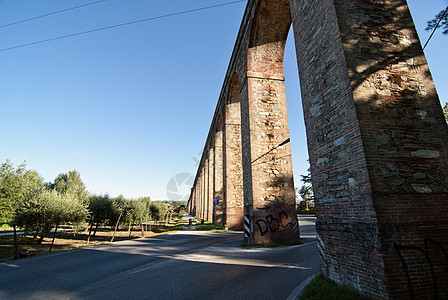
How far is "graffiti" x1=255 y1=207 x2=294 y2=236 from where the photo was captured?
27.8ft

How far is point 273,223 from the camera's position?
8578 mm

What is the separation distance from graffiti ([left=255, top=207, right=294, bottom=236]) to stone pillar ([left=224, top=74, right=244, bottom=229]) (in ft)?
23.9

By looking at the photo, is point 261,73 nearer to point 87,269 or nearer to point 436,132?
point 436,132

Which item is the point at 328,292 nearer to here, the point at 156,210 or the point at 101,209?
the point at 101,209

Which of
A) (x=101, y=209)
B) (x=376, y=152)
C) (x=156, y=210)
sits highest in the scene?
(x=376, y=152)

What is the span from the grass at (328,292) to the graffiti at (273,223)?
4.74m

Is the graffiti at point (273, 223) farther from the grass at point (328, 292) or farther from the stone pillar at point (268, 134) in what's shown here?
the grass at point (328, 292)

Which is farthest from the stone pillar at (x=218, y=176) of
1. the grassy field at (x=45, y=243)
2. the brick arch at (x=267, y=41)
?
the brick arch at (x=267, y=41)

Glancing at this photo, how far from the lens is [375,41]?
410 centimetres

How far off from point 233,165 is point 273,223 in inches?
328


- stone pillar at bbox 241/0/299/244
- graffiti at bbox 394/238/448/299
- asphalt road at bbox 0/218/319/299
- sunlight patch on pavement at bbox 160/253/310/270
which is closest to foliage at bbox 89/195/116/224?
asphalt road at bbox 0/218/319/299

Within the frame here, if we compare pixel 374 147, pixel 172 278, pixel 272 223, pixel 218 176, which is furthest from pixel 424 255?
pixel 218 176

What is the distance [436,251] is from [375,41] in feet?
12.3

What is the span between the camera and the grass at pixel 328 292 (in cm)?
312
